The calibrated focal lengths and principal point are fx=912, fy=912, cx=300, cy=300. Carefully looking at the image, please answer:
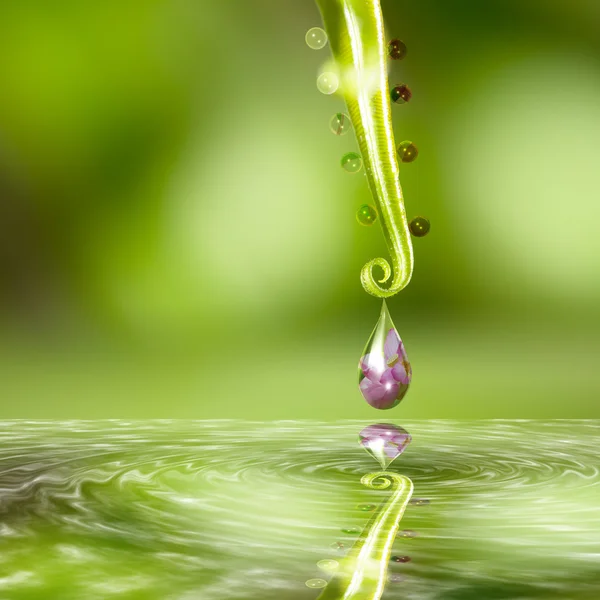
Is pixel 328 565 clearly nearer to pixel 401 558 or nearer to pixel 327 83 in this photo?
pixel 401 558

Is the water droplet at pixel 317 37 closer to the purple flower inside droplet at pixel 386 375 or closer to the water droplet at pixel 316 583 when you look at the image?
the purple flower inside droplet at pixel 386 375

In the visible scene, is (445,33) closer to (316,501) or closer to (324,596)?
(316,501)

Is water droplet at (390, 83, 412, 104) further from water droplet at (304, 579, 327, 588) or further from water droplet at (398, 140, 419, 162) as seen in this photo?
water droplet at (304, 579, 327, 588)

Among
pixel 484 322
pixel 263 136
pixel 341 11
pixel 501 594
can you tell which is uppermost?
pixel 263 136

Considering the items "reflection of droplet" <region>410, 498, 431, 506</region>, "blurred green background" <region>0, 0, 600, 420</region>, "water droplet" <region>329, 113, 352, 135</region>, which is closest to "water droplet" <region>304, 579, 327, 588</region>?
"reflection of droplet" <region>410, 498, 431, 506</region>

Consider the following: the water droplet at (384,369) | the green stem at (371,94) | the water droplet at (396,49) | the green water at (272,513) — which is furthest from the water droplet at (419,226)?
the green water at (272,513)

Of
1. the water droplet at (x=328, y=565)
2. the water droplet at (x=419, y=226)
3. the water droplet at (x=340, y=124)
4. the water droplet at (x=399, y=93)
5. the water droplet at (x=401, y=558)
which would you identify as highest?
the water droplet at (x=399, y=93)

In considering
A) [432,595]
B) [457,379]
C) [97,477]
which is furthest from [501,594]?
[457,379]
